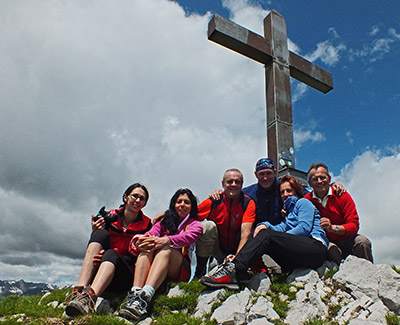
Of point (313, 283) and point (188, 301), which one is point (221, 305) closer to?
point (188, 301)

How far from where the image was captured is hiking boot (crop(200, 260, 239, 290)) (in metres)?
4.64

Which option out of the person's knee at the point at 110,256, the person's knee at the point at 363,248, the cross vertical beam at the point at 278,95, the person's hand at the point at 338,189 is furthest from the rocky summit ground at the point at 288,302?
the cross vertical beam at the point at 278,95

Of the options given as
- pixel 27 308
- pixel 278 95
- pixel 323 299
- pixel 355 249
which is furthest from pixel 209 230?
pixel 278 95

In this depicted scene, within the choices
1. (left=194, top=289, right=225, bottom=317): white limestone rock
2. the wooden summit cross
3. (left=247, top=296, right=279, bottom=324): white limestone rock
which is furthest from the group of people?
the wooden summit cross

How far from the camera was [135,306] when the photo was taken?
4352 millimetres

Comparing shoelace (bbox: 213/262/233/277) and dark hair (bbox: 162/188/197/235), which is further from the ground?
dark hair (bbox: 162/188/197/235)

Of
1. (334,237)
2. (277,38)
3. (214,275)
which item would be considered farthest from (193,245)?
(277,38)

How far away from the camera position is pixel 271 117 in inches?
315

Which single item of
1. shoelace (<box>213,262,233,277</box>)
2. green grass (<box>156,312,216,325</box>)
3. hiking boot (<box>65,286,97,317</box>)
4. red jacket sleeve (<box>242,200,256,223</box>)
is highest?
red jacket sleeve (<box>242,200,256,223</box>)

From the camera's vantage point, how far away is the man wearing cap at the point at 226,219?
5.64 metres

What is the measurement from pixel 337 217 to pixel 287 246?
1.34 meters

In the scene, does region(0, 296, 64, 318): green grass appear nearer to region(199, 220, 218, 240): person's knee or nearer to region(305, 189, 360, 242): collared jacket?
region(199, 220, 218, 240): person's knee

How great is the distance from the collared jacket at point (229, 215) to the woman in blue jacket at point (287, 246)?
437mm

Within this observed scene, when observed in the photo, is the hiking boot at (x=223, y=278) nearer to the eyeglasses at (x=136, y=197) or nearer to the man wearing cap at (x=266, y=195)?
the man wearing cap at (x=266, y=195)
